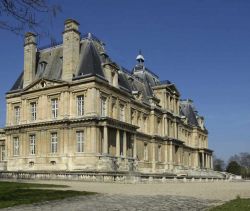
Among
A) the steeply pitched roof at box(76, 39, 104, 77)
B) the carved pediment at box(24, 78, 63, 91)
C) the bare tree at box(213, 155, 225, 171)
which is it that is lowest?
the bare tree at box(213, 155, 225, 171)

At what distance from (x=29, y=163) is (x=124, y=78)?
16383 millimetres

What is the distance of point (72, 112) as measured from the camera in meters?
42.0

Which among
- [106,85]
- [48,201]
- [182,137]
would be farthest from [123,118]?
[48,201]

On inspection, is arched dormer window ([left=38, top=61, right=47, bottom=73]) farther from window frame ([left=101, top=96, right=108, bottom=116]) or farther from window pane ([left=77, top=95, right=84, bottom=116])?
window frame ([left=101, top=96, right=108, bottom=116])

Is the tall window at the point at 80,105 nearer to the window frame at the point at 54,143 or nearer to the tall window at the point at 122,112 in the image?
the window frame at the point at 54,143

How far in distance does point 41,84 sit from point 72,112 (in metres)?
5.15

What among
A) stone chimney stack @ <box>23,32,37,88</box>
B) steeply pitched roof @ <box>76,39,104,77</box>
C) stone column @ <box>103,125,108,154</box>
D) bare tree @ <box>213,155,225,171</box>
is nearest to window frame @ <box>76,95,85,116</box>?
steeply pitched roof @ <box>76,39,104,77</box>

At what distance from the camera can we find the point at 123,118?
153 ft

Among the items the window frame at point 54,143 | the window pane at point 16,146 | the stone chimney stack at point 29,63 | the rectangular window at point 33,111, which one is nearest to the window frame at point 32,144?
the rectangular window at point 33,111

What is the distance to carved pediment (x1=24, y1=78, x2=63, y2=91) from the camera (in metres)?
43.1

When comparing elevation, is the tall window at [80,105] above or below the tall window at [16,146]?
above

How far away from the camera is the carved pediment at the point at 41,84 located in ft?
141

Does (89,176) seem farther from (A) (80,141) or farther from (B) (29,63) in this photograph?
(B) (29,63)

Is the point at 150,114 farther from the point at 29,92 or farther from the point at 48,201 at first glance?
the point at 48,201
